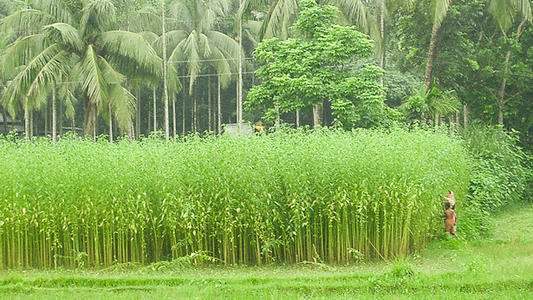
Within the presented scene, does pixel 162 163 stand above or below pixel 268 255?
above

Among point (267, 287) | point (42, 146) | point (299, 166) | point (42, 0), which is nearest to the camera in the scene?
point (267, 287)

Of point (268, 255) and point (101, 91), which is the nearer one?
point (268, 255)

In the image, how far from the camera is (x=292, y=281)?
27.9 ft

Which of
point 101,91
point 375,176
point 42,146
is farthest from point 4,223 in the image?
point 101,91

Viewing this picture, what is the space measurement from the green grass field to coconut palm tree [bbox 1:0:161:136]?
11011 millimetres

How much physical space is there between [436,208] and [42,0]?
14.9 metres

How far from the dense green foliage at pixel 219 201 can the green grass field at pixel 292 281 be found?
0.40 m

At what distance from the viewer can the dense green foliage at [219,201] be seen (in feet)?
31.7

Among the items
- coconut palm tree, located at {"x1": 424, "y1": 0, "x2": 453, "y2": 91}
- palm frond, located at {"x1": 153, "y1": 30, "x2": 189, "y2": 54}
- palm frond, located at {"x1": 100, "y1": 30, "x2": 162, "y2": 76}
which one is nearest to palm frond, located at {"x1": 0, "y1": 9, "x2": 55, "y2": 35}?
palm frond, located at {"x1": 100, "y1": 30, "x2": 162, "y2": 76}

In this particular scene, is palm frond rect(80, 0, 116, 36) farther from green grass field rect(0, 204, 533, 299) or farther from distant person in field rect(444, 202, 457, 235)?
distant person in field rect(444, 202, 457, 235)

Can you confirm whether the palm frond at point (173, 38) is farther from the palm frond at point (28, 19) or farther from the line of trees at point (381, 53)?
the palm frond at point (28, 19)

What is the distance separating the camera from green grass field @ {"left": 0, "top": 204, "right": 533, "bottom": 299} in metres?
8.06

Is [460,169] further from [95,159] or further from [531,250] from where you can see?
[95,159]

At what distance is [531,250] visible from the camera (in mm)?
11125
